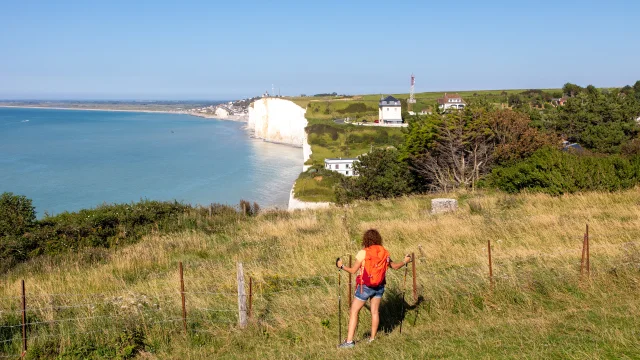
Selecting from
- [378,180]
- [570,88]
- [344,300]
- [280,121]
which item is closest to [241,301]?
[344,300]

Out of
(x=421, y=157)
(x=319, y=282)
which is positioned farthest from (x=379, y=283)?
(x=421, y=157)

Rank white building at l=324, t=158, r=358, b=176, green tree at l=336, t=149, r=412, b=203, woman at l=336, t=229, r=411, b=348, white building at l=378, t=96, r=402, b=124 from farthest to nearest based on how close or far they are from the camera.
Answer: white building at l=378, t=96, r=402, b=124 → white building at l=324, t=158, r=358, b=176 → green tree at l=336, t=149, r=412, b=203 → woman at l=336, t=229, r=411, b=348

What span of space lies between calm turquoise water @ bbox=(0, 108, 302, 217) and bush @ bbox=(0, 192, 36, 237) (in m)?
14.3

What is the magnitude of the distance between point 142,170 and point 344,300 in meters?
61.4

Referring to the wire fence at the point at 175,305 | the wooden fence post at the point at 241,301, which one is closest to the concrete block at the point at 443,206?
the wire fence at the point at 175,305

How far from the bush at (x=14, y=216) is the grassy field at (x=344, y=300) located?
14.0 ft

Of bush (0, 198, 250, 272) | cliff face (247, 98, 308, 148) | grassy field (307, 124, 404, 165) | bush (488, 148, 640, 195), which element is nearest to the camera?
bush (0, 198, 250, 272)

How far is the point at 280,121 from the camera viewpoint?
364ft

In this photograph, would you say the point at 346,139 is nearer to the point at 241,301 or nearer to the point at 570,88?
the point at 570,88

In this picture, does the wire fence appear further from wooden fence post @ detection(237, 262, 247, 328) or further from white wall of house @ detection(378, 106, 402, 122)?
white wall of house @ detection(378, 106, 402, 122)

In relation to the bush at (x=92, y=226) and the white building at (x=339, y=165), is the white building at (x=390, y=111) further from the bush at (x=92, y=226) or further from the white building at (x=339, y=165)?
the bush at (x=92, y=226)

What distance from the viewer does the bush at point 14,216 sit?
544 inches

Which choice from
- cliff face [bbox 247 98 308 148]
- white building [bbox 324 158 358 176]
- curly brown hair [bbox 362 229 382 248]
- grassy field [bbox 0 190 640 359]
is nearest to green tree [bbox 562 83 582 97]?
white building [bbox 324 158 358 176]

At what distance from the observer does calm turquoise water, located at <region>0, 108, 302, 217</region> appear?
46.9 metres
